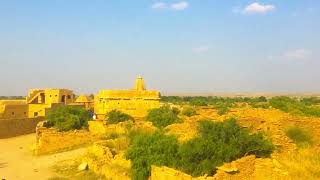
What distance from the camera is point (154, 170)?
12125 mm

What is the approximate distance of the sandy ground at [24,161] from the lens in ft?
54.6

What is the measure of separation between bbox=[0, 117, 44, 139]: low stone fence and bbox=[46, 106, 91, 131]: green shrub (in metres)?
3.05

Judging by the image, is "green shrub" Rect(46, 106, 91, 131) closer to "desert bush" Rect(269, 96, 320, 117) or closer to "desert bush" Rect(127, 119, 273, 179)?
"desert bush" Rect(269, 96, 320, 117)

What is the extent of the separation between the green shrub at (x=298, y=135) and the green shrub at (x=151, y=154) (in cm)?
349

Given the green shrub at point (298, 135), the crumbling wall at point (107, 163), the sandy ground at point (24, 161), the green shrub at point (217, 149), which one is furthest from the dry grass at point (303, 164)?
the sandy ground at point (24, 161)

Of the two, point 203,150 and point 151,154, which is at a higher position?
point 203,150

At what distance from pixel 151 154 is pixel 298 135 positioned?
177 inches

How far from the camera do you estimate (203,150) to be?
472 inches

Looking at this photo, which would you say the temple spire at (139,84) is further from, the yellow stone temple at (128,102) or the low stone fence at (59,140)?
the low stone fence at (59,140)

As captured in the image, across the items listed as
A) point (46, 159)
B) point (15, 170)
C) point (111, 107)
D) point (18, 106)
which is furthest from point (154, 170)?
point (18, 106)

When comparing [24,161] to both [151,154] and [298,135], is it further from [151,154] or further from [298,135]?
[298,135]

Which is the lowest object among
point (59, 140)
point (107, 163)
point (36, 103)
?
point (107, 163)

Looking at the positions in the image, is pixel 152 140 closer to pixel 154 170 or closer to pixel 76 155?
pixel 154 170

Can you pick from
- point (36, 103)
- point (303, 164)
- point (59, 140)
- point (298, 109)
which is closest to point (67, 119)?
point (59, 140)
